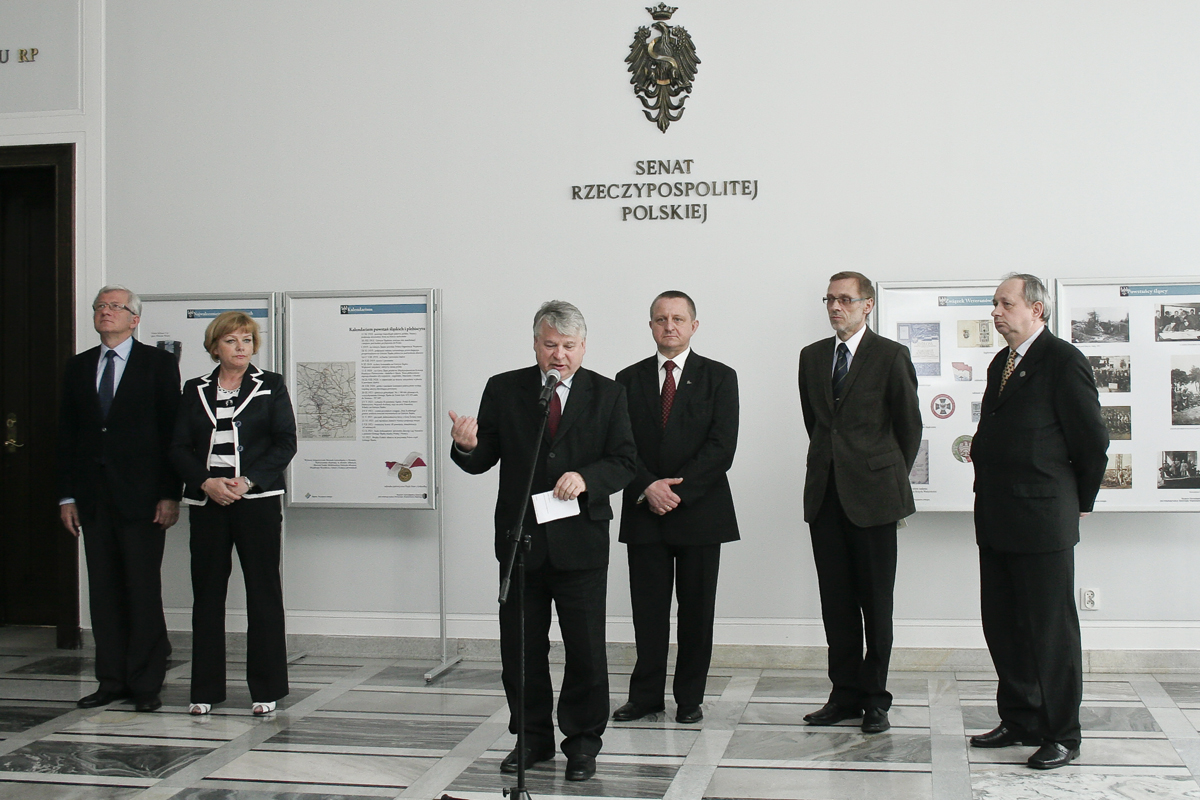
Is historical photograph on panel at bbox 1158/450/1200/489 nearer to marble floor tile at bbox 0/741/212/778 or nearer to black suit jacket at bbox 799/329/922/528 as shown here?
black suit jacket at bbox 799/329/922/528

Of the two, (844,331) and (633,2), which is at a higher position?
(633,2)

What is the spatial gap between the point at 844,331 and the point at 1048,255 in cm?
154

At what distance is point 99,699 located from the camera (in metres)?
4.56

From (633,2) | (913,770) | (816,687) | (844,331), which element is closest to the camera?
(913,770)

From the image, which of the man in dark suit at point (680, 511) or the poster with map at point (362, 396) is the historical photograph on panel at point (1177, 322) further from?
the poster with map at point (362, 396)

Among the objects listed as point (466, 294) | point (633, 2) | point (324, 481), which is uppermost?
point (633, 2)

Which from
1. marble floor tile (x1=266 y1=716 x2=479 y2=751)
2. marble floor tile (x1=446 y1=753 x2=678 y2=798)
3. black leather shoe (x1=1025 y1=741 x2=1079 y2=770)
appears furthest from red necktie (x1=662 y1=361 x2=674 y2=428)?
black leather shoe (x1=1025 y1=741 x2=1079 y2=770)

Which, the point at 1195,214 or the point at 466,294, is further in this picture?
the point at 466,294

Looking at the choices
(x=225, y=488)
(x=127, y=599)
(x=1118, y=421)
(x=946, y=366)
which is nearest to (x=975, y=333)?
(x=946, y=366)

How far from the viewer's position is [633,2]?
5.31m

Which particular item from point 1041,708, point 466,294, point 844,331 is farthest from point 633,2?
point 1041,708

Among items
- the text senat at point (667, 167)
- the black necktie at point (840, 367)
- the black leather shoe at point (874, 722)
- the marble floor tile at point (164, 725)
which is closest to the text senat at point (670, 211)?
the text senat at point (667, 167)

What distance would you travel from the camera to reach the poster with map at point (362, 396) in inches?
206

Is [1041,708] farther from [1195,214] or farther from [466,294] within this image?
[466,294]
